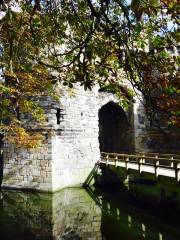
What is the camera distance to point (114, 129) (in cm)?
2066

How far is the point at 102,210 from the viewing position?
11969mm

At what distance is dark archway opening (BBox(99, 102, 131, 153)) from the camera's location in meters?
19.7

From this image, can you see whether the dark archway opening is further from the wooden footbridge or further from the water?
the water

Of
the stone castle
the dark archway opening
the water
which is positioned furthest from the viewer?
the dark archway opening

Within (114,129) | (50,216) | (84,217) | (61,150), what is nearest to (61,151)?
(61,150)

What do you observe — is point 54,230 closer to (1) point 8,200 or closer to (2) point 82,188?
(1) point 8,200

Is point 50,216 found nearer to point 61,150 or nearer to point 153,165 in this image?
point 153,165

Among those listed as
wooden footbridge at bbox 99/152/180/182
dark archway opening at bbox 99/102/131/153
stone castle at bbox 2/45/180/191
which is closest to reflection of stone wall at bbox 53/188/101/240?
stone castle at bbox 2/45/180/191

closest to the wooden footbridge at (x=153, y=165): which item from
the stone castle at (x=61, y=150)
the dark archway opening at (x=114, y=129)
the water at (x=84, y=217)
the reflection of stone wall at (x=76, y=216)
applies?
the stone castle at (x=61, y=150)

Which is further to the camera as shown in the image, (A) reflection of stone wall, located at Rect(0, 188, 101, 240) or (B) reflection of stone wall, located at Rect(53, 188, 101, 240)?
(B) reflection of stone wall, located at Rect(53, 188, 101, 240)

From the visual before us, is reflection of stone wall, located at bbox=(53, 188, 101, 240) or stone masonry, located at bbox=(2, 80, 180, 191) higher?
stone masonry, located at bbox=(2, 80, 180, 191)

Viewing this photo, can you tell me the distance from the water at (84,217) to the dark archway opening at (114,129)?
528 cm

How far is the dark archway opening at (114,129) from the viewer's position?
64.7ft

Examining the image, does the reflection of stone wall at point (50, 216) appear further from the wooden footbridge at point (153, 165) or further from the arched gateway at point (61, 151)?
the wooden footbridge at point (153, 165)
